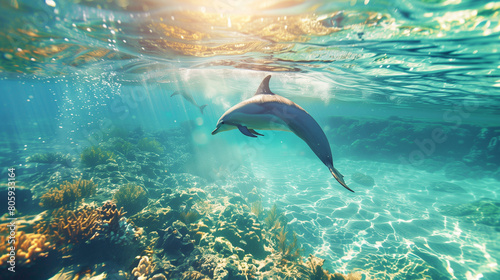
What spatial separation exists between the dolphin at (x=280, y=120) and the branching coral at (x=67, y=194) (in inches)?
288

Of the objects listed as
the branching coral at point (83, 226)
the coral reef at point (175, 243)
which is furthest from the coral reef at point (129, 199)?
the coral reef at point (175, 243)

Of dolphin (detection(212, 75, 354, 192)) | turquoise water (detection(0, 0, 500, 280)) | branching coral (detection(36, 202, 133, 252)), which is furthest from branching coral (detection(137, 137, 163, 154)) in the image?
dolphin (detection(212, 75, 354, 192))

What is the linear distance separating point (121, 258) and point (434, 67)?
16.2 m

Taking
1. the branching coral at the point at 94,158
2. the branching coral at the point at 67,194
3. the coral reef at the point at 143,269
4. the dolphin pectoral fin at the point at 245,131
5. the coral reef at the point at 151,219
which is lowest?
the coral reef at the point at 151,219

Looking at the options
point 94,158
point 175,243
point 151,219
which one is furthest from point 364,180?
point 94,158

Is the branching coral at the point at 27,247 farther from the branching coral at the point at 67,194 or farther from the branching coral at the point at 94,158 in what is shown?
the branching coral at the point at 94,158

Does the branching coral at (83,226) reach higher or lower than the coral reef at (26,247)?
lower

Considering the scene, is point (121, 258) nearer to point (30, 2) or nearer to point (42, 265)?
point (42, 265)

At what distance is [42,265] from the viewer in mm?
4434

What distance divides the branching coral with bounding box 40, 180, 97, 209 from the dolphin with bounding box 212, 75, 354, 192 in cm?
732

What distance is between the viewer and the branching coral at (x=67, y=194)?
6566 millimetres

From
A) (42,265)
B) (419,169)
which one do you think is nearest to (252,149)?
(419,169)

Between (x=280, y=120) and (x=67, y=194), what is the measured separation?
8.88 metres

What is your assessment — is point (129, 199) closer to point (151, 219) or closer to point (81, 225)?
point (151, 219)
